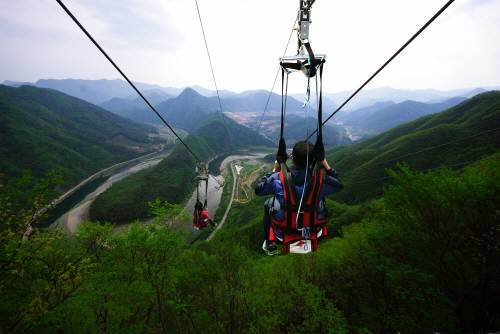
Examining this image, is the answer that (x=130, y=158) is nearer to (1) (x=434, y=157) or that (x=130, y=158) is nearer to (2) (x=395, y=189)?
(1) (x=434, y=157)

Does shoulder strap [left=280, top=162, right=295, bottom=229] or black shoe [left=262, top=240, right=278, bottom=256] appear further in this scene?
black shoe [left=262, top=240, right=278, bottom=256]

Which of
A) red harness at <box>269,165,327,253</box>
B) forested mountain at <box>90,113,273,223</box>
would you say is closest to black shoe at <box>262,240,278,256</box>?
red harness at <box>269,165,327,253</box>

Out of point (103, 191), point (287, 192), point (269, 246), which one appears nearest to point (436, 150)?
point (269, 246)

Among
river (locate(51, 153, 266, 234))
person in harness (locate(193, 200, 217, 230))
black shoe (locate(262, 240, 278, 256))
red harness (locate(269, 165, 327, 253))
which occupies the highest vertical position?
red harness (locate(269, 165, 327, 253))

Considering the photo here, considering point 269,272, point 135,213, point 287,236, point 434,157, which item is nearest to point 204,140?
point 135,213

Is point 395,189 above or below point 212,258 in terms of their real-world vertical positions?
above

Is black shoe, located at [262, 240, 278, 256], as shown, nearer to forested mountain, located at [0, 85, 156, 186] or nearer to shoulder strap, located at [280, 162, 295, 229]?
shoulder strap, located at [280, 162, 295, 229]

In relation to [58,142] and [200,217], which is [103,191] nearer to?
[58,142]
